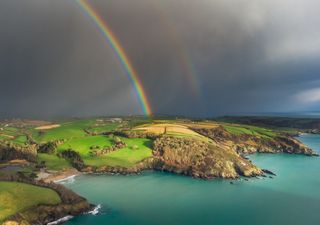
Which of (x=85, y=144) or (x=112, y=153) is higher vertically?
(x=85, y=144)

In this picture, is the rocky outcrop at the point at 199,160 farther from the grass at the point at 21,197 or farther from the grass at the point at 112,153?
the grass at the point at 21,197

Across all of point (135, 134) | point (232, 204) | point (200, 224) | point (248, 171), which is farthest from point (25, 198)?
point (135, 134)

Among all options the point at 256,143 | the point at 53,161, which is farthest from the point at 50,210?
the point at 256,143

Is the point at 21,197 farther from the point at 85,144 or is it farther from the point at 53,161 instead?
the point at 85,144

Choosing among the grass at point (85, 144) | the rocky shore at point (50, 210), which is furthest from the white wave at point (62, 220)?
the grass at point (85, 144)

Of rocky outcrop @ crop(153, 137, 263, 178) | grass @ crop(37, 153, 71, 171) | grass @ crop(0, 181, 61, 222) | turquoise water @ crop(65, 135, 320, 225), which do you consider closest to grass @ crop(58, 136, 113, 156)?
grass @ crop(37, 153, 71, 171)

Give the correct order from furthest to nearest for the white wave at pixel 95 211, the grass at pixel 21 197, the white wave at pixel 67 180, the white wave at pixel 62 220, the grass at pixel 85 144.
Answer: the grass at pixel 85 144 < the white wave at pixel 67 180 < the white wave at pixel 95 211 < the white wave at pixel 62 220 < the grass at pixel 21 197
